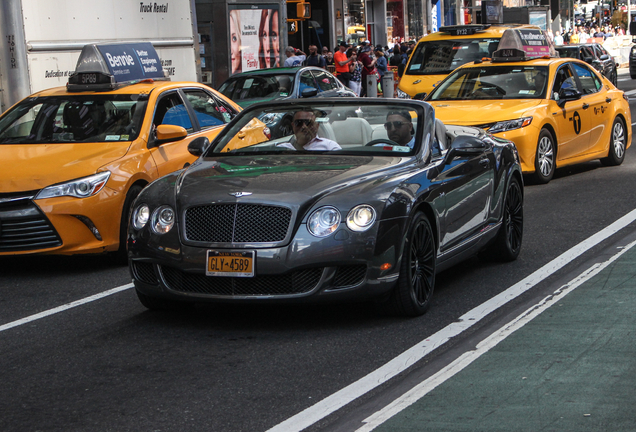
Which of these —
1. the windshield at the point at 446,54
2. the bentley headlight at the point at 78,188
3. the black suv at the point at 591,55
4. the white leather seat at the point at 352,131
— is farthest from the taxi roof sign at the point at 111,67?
the black suv at the point at 591,55

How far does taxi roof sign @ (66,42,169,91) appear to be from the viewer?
965 centimetres

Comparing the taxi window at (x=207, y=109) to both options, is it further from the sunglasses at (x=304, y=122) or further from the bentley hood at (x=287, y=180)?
the bentley hood at (x=287, y=180)

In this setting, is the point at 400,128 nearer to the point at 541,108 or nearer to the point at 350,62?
the point at 541,108

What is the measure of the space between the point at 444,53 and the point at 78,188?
13.2m

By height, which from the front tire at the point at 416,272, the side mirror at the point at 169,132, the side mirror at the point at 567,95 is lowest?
the front tire at the point at 416,272

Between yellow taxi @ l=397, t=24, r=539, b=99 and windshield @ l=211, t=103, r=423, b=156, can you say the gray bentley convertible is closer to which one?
windshield @ l=211, t=103, r=423, b=156

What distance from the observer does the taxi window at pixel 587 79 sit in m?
14.2

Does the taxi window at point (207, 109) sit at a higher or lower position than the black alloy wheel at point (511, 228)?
higher

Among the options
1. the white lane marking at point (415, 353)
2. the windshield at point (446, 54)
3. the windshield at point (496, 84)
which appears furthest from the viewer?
the windshield at point (446, 54)

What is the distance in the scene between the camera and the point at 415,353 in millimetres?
5484

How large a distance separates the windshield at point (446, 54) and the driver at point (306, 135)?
12.9 m

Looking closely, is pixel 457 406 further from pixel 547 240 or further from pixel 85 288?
pixel 547 240

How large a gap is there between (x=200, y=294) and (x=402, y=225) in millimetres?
1263

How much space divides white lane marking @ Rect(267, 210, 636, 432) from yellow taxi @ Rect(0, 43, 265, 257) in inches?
86.7
